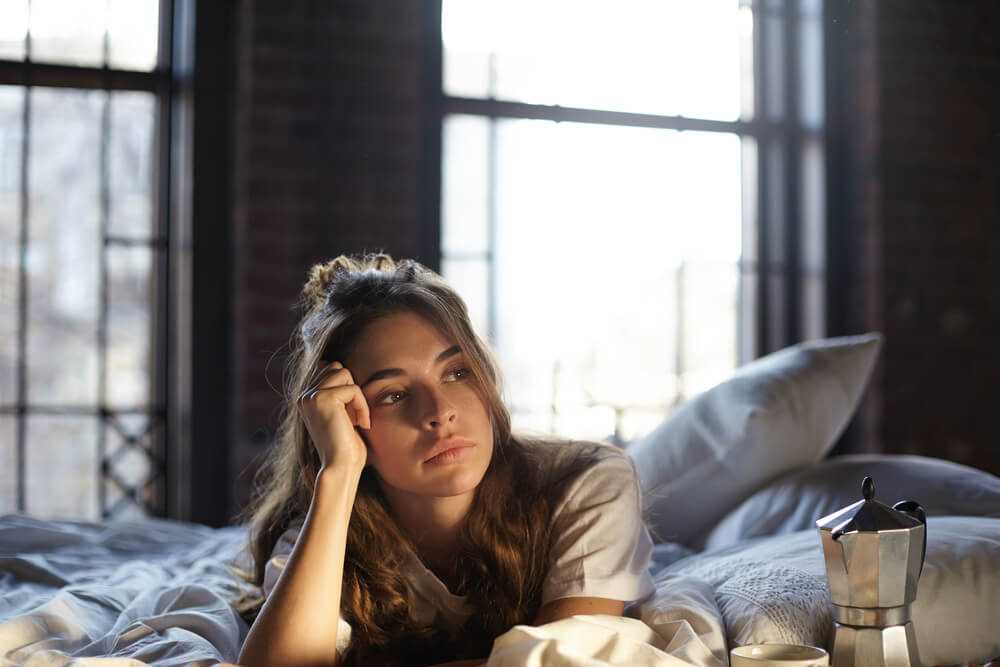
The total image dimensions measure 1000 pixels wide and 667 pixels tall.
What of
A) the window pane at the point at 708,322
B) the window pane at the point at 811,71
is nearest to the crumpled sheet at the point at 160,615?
the window pane at the point at 708,322

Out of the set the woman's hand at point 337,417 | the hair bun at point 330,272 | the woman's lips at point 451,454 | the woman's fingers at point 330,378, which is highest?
the hair bun at point 330,272

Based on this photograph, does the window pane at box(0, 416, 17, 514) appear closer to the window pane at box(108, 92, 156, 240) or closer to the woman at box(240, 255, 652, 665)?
the window pane at box(108, 92, 156, 240)

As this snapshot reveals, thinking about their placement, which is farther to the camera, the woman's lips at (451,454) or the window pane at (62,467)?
the window pane at (62,467)

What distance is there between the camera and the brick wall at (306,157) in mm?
2668

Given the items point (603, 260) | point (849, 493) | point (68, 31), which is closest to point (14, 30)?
point (68, 31)

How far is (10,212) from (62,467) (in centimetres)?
73

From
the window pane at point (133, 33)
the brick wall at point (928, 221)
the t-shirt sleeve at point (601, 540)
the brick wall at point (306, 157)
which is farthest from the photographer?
the brick wall at point (928, 221)

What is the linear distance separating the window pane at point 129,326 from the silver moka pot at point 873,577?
2.31 m

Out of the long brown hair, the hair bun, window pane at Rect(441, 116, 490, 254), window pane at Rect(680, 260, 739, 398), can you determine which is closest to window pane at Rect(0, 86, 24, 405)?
window pane at Rect(441, 116, 490, 254)

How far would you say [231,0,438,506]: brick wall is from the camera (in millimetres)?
2668

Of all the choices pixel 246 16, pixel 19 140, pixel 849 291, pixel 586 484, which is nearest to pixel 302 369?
pixel 586 484

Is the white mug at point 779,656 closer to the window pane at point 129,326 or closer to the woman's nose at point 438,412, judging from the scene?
the woman's nose at point 438,412

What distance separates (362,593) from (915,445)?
2310 mm

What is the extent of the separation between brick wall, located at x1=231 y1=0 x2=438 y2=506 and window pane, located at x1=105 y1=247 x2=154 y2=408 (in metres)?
0.31
